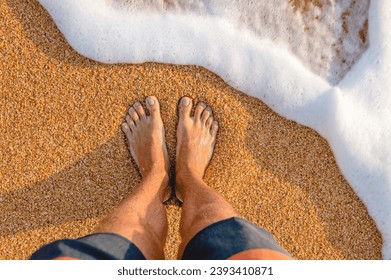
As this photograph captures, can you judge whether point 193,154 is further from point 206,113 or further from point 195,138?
point 206,113

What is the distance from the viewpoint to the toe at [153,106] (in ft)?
6.01

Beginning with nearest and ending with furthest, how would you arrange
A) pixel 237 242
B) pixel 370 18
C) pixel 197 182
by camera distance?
pixel 237 242, pixel 197 182, pixel 370 18

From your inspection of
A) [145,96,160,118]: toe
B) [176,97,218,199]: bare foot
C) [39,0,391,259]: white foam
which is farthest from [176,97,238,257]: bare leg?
[39,0,391,259]: white foam

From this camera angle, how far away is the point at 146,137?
185 cm

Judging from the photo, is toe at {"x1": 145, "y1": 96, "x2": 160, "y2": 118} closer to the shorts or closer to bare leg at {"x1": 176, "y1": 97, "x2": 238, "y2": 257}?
bare leg at {"x1": 176, "y1": 97, "x2": 238, "y2": 257}

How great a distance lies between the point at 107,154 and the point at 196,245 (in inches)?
24.5

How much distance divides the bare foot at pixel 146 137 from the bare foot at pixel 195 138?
84mm

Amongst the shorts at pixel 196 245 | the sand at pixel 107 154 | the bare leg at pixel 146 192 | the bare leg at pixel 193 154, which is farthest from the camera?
the sand at pixel 107 154

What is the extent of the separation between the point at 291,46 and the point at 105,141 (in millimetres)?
958

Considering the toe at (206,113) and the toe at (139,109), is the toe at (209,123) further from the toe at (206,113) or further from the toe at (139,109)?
the toe at (139,109)

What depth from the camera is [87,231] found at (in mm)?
1852

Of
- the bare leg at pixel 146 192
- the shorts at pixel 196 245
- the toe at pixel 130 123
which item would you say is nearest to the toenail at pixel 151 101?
the bare leg at pixel 146 192
